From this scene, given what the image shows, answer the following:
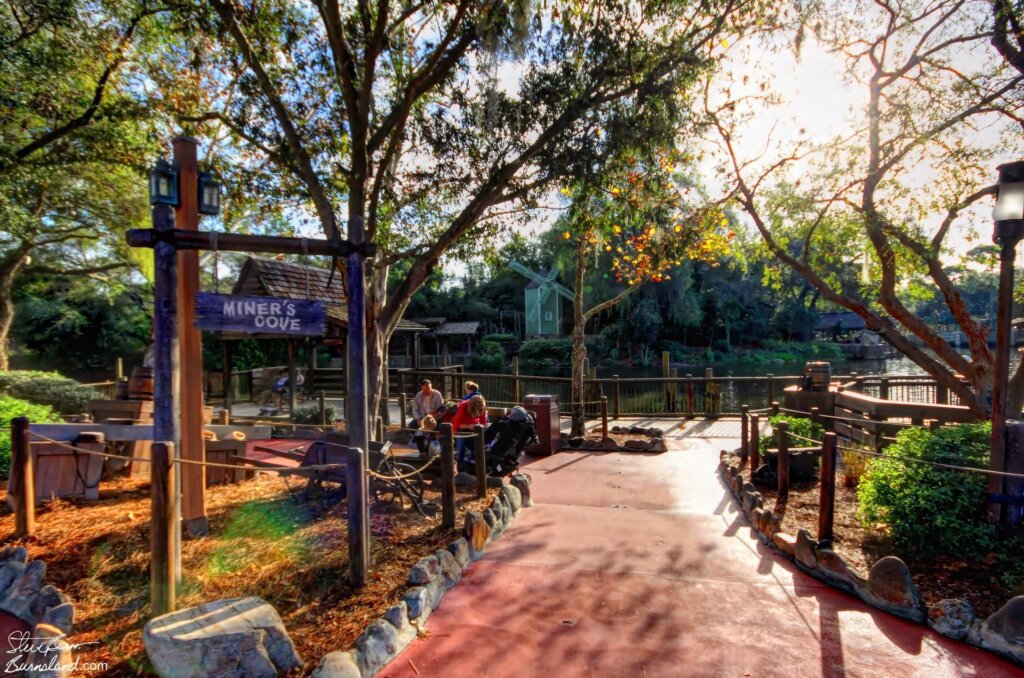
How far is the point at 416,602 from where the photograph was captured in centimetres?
336

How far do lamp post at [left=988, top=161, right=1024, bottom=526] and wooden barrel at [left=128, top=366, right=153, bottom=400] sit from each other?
30.9 ft

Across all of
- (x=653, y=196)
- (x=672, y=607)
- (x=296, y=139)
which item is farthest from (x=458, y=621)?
(x=653, y=196)

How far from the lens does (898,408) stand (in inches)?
291

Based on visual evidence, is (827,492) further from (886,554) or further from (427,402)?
(427,402)

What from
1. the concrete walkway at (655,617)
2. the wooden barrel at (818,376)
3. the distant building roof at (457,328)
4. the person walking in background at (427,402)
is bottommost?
the concrete walkway at (655,617)

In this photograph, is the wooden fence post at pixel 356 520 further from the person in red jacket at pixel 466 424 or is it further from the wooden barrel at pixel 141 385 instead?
the wooden barrel at pixel 141 385

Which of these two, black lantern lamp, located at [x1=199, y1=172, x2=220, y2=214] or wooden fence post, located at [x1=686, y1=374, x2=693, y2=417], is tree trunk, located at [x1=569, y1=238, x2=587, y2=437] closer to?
wooden fence post, located at [x1=686, y1=374, x2=693, y2=417]

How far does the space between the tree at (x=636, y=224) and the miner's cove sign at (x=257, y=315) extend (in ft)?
12.7

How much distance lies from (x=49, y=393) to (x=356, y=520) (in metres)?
12.3

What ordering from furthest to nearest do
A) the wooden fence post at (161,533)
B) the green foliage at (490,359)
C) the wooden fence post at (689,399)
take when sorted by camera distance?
the green foliage at (490,359) < the wooden fence post at (689,399) < the wooden fence post at (161,533)

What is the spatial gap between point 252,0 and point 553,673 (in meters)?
6.66

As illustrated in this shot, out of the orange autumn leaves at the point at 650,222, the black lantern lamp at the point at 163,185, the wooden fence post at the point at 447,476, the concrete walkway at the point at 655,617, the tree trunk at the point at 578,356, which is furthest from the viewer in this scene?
the tree trunk at the point at 578,356

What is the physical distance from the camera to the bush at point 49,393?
1191cm

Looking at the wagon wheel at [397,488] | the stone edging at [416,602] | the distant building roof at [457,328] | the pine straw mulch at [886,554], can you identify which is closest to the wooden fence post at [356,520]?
the stone edging at [416,602]
